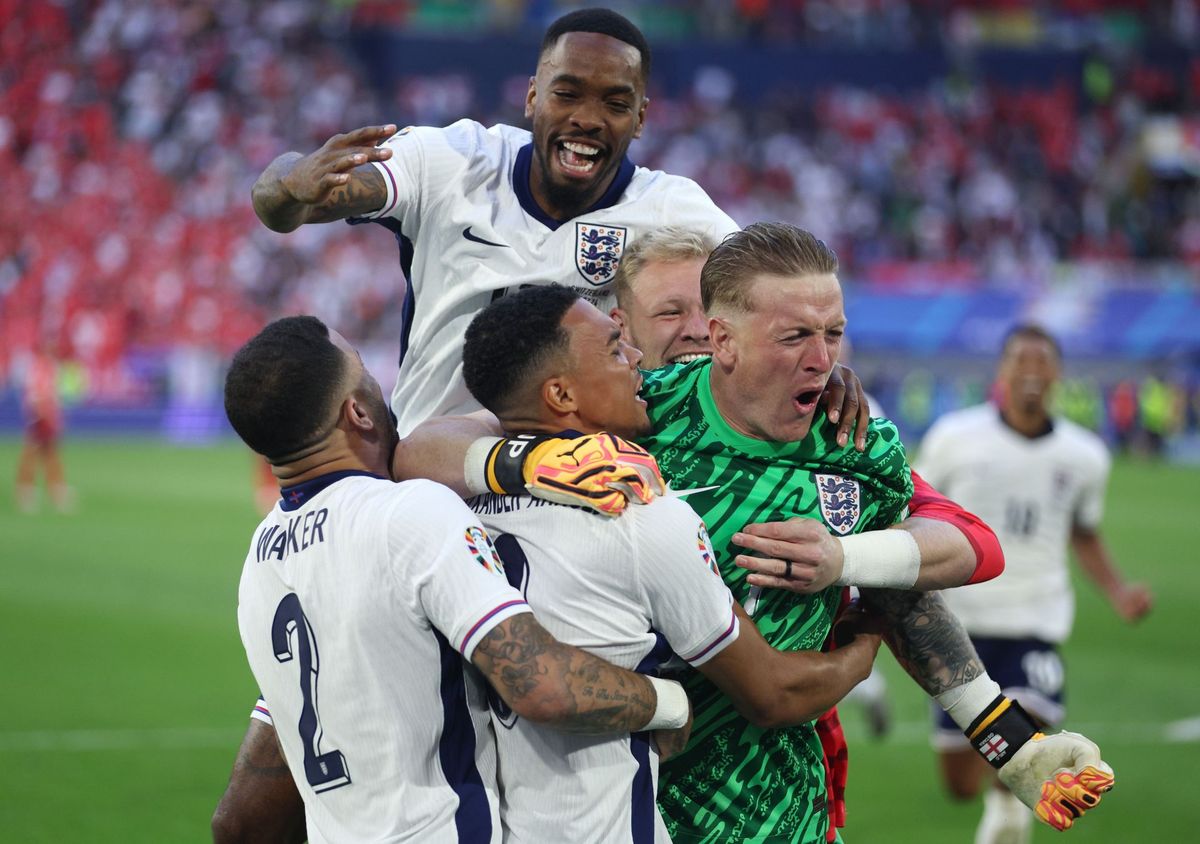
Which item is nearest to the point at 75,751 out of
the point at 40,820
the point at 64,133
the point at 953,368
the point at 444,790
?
the point at 40,820

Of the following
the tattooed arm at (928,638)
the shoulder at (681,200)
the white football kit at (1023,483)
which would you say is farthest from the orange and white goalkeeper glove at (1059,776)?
the white football kit at (1023,483)

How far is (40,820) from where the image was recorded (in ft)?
25.1

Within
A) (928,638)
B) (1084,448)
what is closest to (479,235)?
(928,638)

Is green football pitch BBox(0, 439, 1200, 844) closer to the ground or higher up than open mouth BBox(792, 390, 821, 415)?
closer to the ground

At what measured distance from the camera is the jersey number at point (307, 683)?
124 inches

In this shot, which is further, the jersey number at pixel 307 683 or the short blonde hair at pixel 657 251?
the short blonde hair at pixel 657 251

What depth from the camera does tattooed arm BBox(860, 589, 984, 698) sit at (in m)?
3.83

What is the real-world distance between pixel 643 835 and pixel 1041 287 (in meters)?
29.4

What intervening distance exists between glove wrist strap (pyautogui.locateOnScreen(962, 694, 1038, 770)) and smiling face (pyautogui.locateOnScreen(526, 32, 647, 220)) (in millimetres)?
1835

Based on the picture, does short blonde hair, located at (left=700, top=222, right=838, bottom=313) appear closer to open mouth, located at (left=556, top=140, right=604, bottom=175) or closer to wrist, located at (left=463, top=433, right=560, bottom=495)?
wrist, located at (left=463, top=433, right=560, bottom=495)

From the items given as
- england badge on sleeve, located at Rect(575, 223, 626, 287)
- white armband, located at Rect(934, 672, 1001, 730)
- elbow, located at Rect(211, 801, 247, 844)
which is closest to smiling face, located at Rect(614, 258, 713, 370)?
england badge on sleeve, located at Rect(575, 223, 626, 287)

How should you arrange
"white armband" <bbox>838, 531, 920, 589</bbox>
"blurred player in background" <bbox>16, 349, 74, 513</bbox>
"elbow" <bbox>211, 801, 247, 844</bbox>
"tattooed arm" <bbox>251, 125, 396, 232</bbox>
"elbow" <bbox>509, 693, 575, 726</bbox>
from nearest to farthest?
1. "elbow" <bbox>509, 693, 575, 726</bbox>
2. "white armband" <bbox>838, 531, 920, 589</bbox>
3. "tattooed arm" <bbox>251, 125, 396, 232</bbox>
4. "elbow" <bbox>211, 801, 247, 844</bbox>
5. "blurred player in background" <bbox>16, 349, 74, 513</bbox>

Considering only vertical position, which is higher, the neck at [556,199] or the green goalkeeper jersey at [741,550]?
the neck at [556,199]

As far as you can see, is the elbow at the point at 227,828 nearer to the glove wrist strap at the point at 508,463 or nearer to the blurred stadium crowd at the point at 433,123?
the glove wrist strap at the point at 508,463
